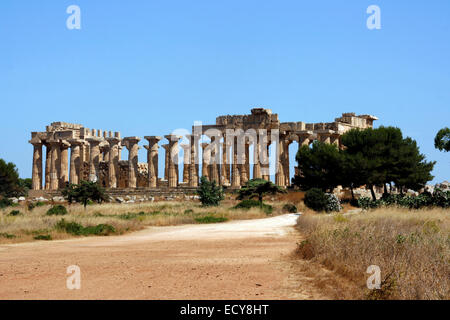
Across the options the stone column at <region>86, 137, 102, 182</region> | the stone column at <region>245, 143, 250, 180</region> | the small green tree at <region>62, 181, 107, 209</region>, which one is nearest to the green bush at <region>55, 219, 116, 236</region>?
the small green tree at <region>62, 181, 107, 209</region>

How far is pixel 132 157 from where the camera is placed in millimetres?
64750

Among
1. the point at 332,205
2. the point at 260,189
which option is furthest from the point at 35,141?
the point at 332,205

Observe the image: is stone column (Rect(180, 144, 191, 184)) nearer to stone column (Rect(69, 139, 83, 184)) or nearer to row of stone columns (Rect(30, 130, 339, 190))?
row of stone columns (Rect(30, 130, 339, 190))

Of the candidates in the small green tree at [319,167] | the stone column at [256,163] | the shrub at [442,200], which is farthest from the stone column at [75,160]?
the shrub at [442,200]

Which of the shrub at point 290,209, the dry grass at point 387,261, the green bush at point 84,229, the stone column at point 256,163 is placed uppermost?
the stone column at point 256,163

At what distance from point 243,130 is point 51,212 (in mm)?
27044

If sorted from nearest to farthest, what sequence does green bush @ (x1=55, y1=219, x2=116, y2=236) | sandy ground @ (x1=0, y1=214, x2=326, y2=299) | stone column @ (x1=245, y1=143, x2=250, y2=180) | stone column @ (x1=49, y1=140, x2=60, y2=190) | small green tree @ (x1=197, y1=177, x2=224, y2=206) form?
sandy ground @ (x1=0, y1=214, x2=326, y2=299), green bush @ (x1=55, y1=219, x2=116, y2=236), small green tree @ (x1=197, y1=177, x2=224, y2=206), stone column @ (x1=245, y1=143, x2=250, y2=180), stone column @ (x1=49, y1=140, x2=60, y2=190)

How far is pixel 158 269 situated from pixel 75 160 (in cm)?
5635

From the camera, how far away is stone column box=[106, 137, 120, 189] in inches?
2564

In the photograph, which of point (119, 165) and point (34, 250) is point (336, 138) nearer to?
point (119, 165)

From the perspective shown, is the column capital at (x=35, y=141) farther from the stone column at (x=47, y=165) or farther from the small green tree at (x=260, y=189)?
the small green tree at (x=260, y=189)

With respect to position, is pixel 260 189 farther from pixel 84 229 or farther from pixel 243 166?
pixel 84 229

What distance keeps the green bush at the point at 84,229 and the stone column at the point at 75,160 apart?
41.9m

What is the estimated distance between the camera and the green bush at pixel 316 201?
40469 millimetres
